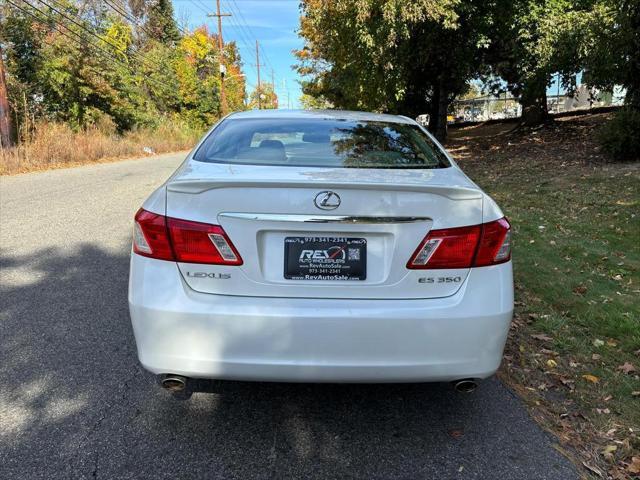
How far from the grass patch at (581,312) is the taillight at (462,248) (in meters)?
1.12

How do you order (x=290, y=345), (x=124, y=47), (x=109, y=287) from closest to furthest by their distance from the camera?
(x=290, y=345), (x=109, y=287), (x=124, y=47)

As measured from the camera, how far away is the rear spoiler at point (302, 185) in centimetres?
236

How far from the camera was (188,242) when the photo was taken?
2.37 meters

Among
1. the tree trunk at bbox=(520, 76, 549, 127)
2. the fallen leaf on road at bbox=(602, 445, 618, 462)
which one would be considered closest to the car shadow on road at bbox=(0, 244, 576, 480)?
the fallen leaf on road at bbox=(602, 445, 618, 462)

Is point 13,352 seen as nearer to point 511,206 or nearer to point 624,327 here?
point 624,327

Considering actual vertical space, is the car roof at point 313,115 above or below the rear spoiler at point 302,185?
above

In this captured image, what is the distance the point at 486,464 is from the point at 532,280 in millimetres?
2924

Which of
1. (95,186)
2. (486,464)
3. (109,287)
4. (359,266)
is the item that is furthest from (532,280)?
(95,186)

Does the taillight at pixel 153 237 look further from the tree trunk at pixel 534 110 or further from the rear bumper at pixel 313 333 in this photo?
the tree trunk at pixel 534 110

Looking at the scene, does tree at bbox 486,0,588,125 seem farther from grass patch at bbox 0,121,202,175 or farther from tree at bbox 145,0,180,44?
tree at bbox 145,0,180,44

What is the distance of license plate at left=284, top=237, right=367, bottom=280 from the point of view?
2357 mm

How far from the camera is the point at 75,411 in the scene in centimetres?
286

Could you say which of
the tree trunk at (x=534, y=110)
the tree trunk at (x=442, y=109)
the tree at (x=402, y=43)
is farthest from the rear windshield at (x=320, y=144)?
the tree trunk at (x=534, y=110)

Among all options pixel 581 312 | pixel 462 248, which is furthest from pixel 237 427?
pixel 581 312
